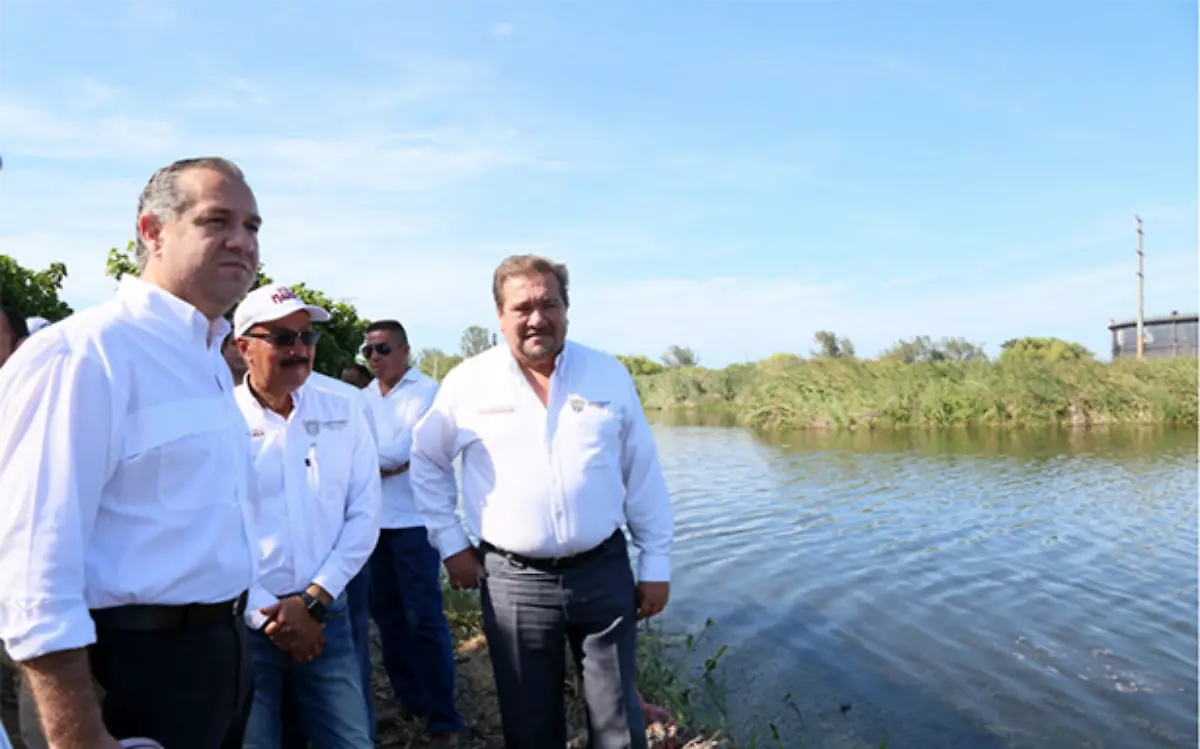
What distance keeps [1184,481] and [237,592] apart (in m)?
16.0

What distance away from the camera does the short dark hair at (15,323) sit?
3.64 m

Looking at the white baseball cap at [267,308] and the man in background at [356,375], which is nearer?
the white baseball cap at [267,308]

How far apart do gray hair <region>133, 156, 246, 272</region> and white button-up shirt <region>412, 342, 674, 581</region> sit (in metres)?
1.55

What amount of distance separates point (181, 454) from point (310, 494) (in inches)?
45.8

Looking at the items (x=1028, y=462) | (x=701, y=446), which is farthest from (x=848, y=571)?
(x=701, y=446)

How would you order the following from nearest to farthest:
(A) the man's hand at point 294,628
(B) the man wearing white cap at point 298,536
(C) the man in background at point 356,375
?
(A) the man's hand at point 294,628, (B) the man wearing white cap at point 298,536, (C) the man in background at point 356,375

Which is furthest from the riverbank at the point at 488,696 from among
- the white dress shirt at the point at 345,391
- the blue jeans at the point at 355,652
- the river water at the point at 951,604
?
the white dress shirt at the point at 345,391

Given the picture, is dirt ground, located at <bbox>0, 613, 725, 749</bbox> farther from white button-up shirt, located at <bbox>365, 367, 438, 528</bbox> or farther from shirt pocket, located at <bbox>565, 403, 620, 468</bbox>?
shirt pocket, located at <bbox>565, 403, 620, 468</bbox>

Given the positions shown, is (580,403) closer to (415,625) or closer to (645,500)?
(645,500)

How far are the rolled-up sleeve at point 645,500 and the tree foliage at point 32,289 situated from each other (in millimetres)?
4131

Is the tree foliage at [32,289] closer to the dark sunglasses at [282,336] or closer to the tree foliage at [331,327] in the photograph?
the tree foliage at [331,327]

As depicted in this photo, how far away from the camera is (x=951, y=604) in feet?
25.9

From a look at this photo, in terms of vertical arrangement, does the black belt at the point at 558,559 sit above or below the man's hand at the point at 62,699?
below

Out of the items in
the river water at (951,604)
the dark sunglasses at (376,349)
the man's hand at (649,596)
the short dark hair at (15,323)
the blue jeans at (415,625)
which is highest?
the short dark hair at (15,323)
